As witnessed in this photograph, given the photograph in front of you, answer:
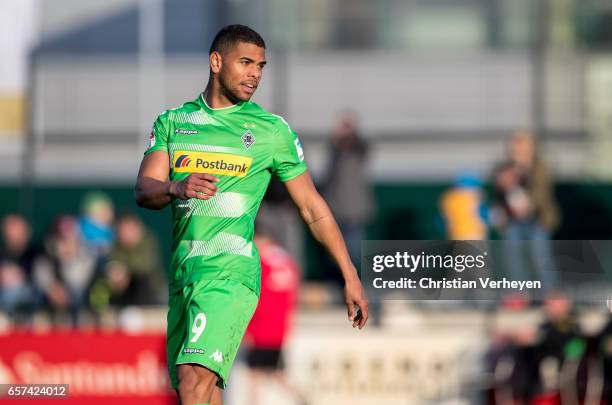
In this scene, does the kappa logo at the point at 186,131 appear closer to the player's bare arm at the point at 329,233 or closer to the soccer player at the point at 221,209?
the soccer player at the point at 221,209

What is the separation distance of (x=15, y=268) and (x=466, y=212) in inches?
189

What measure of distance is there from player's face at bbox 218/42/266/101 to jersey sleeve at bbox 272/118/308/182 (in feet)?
0.87

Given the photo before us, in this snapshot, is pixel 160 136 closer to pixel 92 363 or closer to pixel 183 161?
pixel 183 161

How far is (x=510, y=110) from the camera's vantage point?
724 inches

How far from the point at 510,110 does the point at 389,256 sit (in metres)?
11.8

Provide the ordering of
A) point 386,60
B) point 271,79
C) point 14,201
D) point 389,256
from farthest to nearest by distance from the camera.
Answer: point 386,60 → point 271,79 → point 14,201 → point 389,256

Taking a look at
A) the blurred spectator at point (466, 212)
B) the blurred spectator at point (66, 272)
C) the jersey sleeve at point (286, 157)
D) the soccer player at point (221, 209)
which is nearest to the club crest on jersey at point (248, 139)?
the soccer player at point (221, 209)

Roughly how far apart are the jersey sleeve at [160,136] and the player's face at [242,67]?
13.8 inches

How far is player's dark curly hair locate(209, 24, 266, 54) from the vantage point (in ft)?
20.4

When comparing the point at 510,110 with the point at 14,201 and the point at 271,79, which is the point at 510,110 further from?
the point at 14,201

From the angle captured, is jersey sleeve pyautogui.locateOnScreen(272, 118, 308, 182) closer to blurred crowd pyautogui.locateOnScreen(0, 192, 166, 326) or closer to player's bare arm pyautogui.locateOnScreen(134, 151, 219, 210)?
player's bare arm pyautogui.locateOnScreen(134, 151, 219, 210)

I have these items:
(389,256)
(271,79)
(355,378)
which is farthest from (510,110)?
(389,256)

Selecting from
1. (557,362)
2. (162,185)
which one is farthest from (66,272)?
(162,185)

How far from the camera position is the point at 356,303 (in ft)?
20.4
